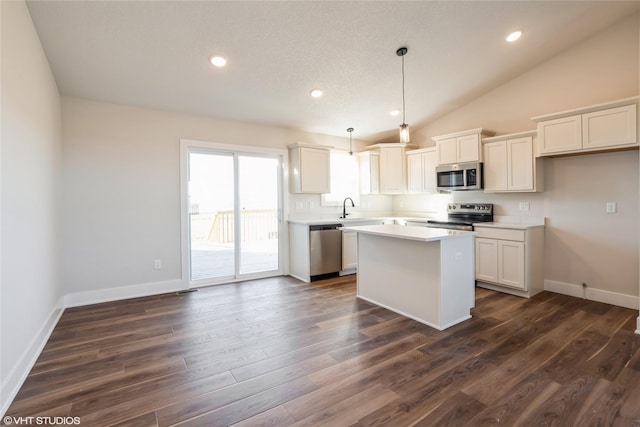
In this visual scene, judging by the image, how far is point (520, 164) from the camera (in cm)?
400

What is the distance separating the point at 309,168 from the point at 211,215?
5.54 feet

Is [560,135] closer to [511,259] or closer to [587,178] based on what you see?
[587,178]

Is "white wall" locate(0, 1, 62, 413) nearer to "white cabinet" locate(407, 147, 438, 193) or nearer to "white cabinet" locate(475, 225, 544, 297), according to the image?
"white cabinet" locate(475, 225, 544, 297)

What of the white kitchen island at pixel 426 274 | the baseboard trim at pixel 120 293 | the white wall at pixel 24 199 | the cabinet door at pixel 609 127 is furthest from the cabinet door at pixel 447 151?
the white wall at pixel 24 199

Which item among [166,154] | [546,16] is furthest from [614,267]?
[166,154]

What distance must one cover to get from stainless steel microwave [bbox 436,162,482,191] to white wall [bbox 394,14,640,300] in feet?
1.75

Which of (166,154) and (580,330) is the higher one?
(166,154)

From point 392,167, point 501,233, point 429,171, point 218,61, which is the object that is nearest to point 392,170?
point 392,167

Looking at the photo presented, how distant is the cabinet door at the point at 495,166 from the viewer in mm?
4180

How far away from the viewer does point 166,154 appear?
412 cm

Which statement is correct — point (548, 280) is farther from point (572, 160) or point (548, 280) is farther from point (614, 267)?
point (572, 160)

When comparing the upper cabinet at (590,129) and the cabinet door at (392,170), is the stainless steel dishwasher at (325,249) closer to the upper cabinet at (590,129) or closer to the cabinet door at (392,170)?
the cabinet door at (392,170)

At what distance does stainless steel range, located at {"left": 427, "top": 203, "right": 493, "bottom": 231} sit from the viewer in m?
4.44

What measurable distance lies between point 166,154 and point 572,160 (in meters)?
5.20
